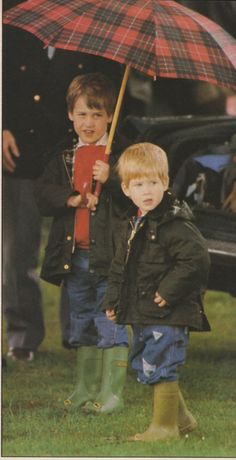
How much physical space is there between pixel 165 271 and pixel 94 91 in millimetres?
1006

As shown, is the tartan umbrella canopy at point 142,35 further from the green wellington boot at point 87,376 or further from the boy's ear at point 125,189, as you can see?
the green wellington boot at point 87,376

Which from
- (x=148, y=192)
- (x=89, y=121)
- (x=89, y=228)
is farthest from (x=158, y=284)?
(x=89, y=121)

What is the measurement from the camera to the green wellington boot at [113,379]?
6.28 m

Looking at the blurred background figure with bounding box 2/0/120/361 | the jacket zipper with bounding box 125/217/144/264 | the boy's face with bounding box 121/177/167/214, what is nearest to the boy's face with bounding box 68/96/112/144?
the blurred background figure with bounding box 2/0/120/361

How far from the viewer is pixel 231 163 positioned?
666cm

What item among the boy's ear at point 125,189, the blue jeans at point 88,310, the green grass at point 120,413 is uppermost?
the boy's ear at point 125,189

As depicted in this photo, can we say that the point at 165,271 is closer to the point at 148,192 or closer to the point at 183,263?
the point at 183,263

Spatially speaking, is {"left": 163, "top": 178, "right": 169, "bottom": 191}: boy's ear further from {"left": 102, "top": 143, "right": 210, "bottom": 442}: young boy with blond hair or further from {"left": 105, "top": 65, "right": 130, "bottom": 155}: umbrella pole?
{"left": 105, "top": 65, "right": 130, "bottom": 155}: umbrella pole

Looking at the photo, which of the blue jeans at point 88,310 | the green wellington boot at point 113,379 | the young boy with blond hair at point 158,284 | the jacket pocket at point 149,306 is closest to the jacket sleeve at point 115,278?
the young boy with blond hair at point 158,284

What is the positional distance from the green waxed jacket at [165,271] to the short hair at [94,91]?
61 centimetres

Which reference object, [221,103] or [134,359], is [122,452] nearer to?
[134,359]

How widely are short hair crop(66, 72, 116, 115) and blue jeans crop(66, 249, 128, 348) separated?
2.36 ft

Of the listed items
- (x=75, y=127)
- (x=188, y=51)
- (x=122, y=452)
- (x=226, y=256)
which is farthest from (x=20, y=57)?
(x=122, y=452)

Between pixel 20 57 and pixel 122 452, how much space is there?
6.70ft
